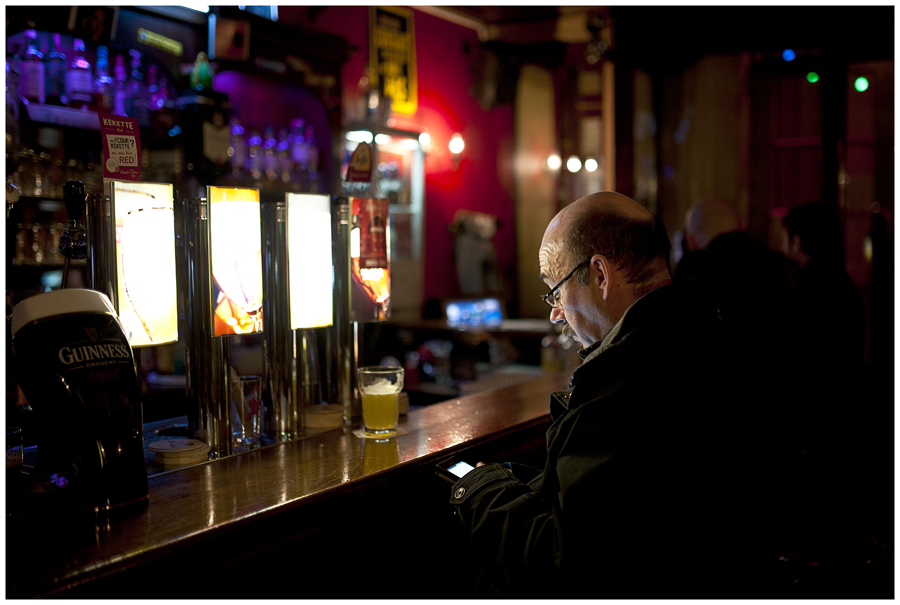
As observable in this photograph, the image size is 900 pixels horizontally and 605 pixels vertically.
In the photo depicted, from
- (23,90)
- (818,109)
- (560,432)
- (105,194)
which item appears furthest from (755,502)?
(818,109)

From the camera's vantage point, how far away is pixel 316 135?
15.1 ft

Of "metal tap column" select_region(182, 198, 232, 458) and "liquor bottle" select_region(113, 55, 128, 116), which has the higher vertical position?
"liquor bottle" select_region(113, 55, 128, 116)

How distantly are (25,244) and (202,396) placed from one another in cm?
213

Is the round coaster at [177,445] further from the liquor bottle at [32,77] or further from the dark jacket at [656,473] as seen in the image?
the liquor bottle at [32,77]

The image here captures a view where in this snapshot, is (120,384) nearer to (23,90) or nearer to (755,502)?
(755,502)

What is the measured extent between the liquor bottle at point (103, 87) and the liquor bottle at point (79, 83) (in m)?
0.03

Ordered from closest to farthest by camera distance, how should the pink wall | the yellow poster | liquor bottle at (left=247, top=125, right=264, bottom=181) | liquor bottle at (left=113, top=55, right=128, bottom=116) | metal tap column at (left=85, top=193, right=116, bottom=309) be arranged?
metal tap column at (left=85, top=193, right=116, bottom=309) < liquor bottle at (left=113, top=55, right=128, bottom=116) < liquor bottle at (left=247, top=125, right=264, bottom=181) < the yellow poster < the pink wall

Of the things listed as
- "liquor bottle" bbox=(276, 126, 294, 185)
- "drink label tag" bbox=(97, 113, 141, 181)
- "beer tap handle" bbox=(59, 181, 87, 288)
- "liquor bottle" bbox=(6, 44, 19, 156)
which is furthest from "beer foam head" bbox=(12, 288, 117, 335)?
"liquor bottle" bbox=(276, 126, 294, 185)

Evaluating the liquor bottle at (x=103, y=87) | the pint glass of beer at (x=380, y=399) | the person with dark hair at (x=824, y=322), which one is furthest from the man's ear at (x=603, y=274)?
the liquor bottle at (x=103, y=87)

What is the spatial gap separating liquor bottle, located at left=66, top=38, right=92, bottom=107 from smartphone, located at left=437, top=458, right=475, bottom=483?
285 centimetres

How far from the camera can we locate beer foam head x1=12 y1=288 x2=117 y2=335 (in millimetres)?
1222

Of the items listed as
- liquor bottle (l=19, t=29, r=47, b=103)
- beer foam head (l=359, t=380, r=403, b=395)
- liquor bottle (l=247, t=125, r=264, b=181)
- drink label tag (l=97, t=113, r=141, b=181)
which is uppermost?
liquor bottle (l=19, t=29, r=47, b=103)

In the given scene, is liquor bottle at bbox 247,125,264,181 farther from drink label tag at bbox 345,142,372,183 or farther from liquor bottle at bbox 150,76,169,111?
drink label tag at bbox 345,142,372,183

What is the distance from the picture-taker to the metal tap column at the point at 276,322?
1801 mm
